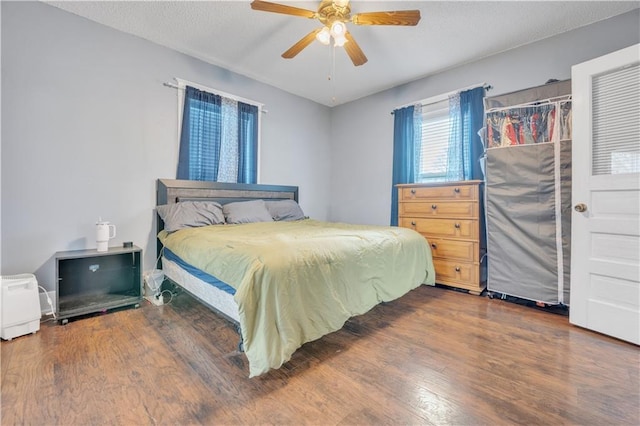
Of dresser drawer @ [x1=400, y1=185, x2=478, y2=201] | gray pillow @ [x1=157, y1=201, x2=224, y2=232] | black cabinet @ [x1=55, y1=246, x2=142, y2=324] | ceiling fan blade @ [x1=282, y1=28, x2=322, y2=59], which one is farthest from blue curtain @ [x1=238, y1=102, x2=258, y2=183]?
dresser drawer @ [x1=400, y1=185, x2=478, y2=201]

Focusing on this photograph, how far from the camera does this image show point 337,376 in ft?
5.01

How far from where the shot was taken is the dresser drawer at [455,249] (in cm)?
287

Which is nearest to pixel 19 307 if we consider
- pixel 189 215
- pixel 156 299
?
pixel 156 299

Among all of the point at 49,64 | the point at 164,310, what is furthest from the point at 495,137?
the point at 49,64

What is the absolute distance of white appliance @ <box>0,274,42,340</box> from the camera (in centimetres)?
190

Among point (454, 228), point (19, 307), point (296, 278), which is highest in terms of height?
point (454, 228)

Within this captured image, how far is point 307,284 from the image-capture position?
160cm

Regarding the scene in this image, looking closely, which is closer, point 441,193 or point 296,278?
point 296,278

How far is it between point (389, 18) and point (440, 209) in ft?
6.27

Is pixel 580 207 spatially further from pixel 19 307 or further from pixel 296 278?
pixel 19 307

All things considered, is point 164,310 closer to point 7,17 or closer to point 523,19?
point 7,17

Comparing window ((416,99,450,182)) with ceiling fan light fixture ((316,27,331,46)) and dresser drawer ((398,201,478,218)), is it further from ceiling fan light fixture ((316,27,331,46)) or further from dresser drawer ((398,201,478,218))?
ceiling fan light fixture ((316,27,331,46))

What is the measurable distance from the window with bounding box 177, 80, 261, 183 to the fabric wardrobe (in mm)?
2799

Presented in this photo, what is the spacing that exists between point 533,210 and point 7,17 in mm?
4740
